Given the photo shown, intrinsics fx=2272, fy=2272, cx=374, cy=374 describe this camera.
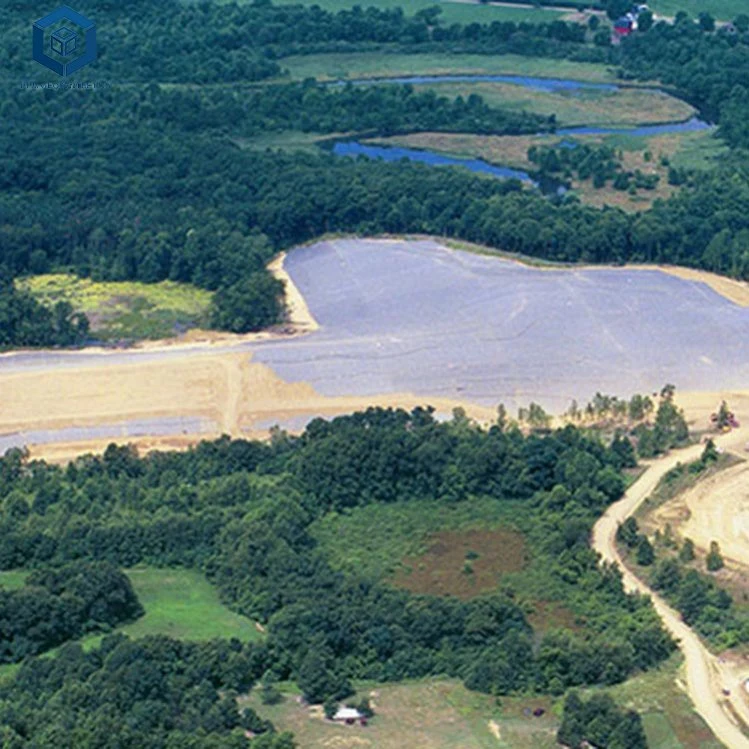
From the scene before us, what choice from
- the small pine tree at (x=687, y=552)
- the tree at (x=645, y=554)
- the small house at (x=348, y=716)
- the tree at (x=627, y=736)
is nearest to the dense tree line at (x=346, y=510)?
the small house at (x=348, y=716)

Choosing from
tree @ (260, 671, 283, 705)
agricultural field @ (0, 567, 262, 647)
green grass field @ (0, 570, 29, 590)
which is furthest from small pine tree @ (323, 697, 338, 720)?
green grass field @ (0, 570, 29, 590)

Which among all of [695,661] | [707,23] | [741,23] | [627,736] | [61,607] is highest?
[741,23]

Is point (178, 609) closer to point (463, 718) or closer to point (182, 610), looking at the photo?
point (182, 610)

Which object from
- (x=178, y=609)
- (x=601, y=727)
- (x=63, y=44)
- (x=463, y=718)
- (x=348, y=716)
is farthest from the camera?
(x=63, y=44)

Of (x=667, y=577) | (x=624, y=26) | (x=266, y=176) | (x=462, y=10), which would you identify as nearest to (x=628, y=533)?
(x=667, y=577)

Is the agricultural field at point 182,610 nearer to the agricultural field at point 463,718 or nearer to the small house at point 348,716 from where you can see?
the agricultural field at point 463,718

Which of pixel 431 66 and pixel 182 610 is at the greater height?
pixel 431 66
